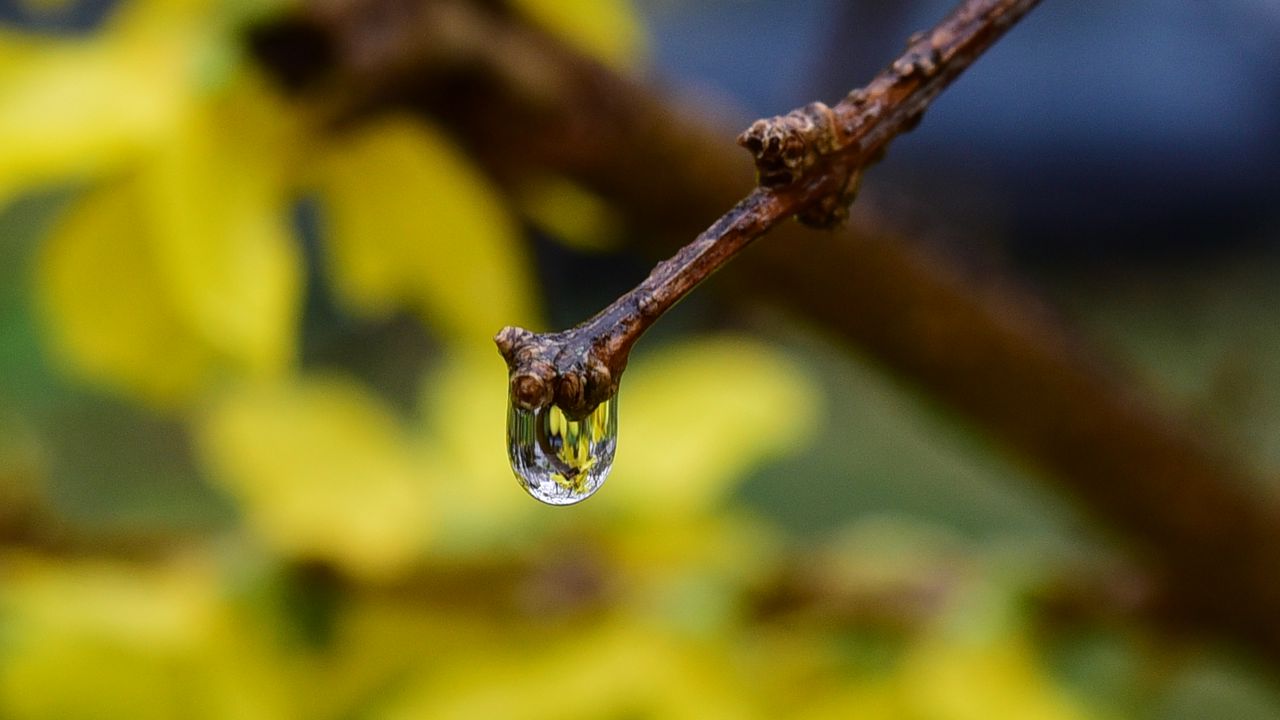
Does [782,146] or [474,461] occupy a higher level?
[474,461]

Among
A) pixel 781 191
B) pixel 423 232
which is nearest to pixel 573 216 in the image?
pixel 423 232

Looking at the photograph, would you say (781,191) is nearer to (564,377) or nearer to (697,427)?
(564,377)

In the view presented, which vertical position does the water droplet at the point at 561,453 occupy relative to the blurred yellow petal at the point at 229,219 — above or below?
below

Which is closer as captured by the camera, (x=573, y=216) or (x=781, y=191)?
(x=781, y=191)

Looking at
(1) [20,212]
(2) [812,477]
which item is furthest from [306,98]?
(2) [812,477]

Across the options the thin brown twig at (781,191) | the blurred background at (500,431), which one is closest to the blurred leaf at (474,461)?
the blurred background at (500,431)

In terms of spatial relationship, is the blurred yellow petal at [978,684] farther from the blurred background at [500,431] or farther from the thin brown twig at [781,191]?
the thin brown twig at [781,191]

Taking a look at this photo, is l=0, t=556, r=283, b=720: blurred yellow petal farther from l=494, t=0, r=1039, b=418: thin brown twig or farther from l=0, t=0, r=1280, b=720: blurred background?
l=494, t=0, r=1039, b=418: thin brown twig

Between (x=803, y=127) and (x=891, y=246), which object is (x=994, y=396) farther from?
(x=803, y=127)
